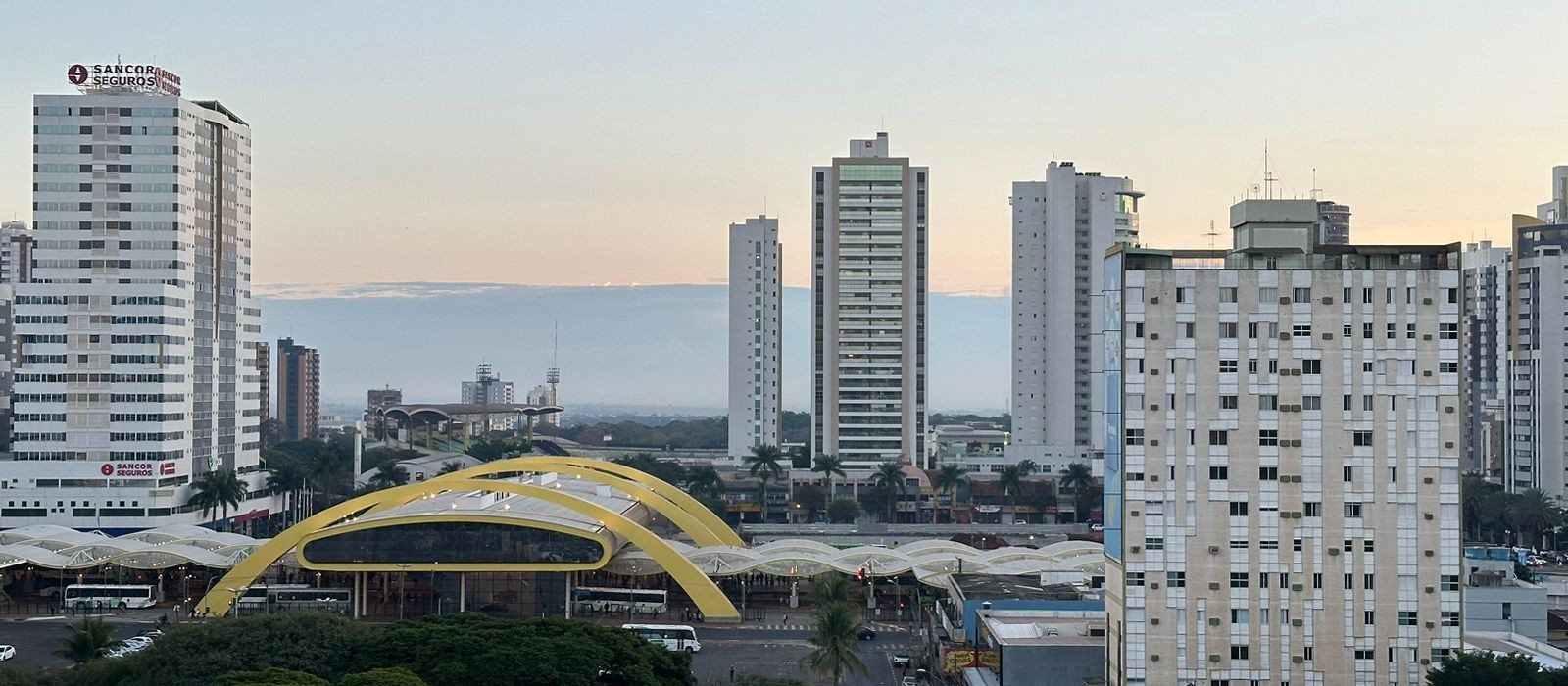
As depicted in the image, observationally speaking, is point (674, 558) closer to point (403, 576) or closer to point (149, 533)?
point (403, 576)

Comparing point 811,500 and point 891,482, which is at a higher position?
point 891,482

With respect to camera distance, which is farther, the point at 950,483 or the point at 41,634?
the point at 950,483

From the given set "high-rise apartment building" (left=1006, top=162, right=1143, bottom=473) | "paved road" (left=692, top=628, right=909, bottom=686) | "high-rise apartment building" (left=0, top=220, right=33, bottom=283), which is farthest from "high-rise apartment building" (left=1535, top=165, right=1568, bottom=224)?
"high-rise apartment building" (left=0, top=220, right=33, bottom=283)

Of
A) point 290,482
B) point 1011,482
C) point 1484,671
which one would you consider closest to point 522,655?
point 1484,671

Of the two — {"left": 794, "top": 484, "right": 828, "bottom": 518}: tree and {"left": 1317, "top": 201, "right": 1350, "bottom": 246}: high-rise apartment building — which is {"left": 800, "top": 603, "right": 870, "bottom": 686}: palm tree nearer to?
{"left": 794, "top": 484, "right": 828, "bottom": 518}: tree

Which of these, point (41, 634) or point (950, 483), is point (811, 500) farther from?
point (41, 634)

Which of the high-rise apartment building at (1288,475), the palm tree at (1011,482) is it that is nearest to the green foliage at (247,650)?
the high-rise apartment building at (1288,475)
